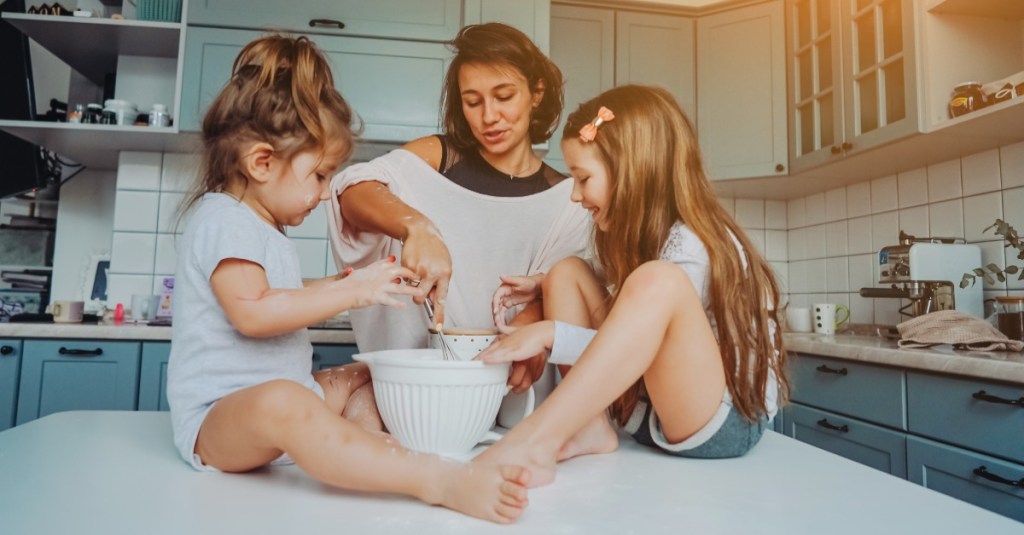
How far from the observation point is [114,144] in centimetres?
228

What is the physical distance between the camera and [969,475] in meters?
1.35

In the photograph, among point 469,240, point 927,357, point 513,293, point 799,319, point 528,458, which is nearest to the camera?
point 528,458

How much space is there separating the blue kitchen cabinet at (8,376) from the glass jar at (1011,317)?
8.86 feet

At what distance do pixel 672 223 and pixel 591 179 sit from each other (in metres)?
0.15

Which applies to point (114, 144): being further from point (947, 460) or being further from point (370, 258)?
point (947, 460)

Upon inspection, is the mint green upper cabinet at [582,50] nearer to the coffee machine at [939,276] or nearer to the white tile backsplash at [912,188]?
the white tile backsplash at [912,188]

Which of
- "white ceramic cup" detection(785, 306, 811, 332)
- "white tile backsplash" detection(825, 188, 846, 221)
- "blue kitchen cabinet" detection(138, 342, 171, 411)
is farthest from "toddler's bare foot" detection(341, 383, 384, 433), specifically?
"white tile backsplash" detection(825, 188, 846, 221)

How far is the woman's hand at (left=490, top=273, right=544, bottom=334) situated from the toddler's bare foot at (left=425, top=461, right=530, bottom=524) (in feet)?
1.62

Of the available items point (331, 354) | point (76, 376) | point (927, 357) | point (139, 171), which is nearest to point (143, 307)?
point (76, 376)

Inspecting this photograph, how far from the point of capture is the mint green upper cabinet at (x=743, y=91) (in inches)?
97.3

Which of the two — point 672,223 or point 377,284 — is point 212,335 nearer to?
point 377,284

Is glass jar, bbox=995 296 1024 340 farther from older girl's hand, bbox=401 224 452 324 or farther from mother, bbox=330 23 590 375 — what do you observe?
older girl's hand, bbox=401 224 452 324

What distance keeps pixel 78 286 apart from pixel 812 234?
9.59 feet

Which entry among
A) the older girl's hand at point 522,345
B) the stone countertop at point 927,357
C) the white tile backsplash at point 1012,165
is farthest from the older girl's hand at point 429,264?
the white tile backsplash at point 1012,165
